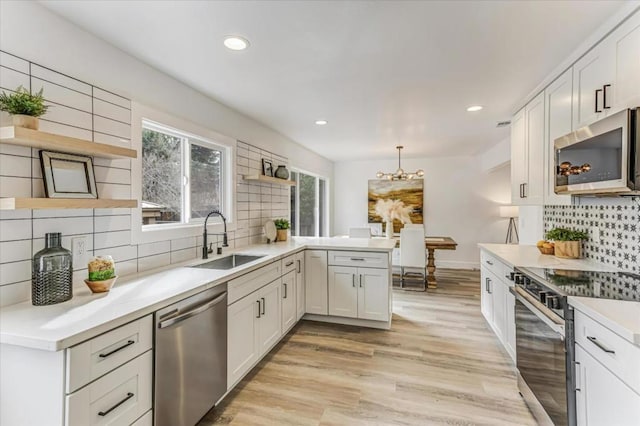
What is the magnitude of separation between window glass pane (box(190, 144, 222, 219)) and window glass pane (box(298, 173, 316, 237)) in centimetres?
238

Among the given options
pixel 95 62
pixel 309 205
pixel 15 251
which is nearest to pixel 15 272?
pixel 15 251

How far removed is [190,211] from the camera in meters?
2.70

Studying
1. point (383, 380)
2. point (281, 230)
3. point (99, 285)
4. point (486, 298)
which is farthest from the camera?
point (281, 230)

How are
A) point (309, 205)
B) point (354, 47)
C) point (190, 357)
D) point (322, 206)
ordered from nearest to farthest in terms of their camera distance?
point (190, 357) < point (354, 47) < point (309, 205) < point (322, 206)

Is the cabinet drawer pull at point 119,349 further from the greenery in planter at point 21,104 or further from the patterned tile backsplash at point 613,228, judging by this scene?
the patterned tile backsplash at point 613,228

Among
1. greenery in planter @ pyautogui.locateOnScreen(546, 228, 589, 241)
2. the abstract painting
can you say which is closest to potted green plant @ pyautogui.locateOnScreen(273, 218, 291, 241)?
greenery in planter @ pyautogui.locateOnScreen(546, 228, 589, 241)

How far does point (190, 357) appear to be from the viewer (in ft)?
5.53

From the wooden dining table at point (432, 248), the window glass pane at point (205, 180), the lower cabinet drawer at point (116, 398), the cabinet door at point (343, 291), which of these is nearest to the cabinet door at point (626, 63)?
the cabinet door at point (343, 291)

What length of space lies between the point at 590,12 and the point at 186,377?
9.63ft

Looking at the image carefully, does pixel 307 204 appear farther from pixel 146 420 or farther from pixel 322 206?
pixel 146 420

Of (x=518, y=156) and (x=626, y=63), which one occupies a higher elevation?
(x=626, y=63)

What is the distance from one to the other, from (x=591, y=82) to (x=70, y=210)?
3185 millimetres

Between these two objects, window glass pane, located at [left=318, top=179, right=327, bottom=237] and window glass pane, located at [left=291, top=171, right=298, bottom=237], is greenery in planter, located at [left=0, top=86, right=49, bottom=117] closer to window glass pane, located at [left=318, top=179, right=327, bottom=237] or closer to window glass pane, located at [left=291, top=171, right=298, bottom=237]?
window glass pane, located at [left=291, top=171, right=298, bottom=237]

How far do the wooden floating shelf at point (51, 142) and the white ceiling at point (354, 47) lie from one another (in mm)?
714
